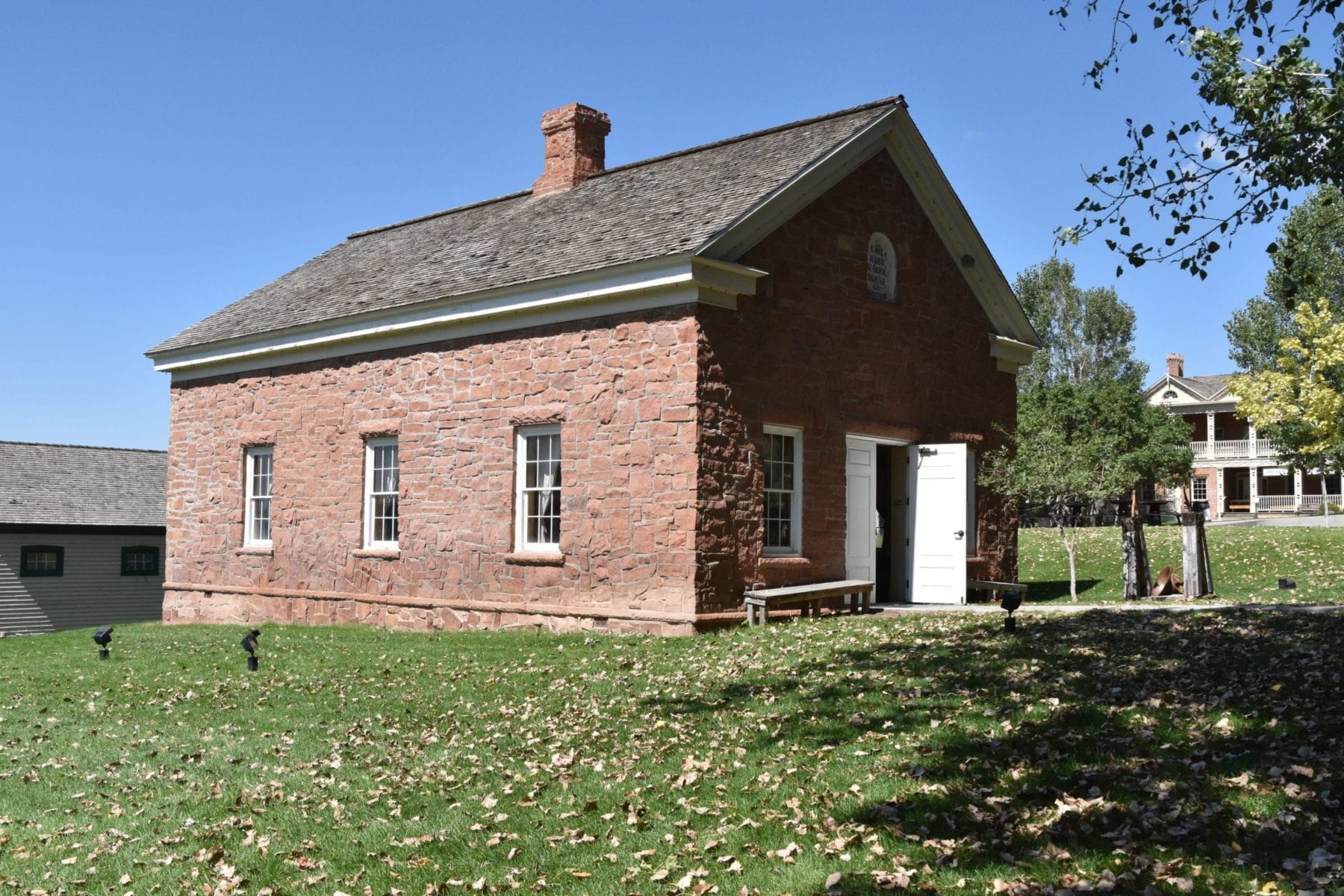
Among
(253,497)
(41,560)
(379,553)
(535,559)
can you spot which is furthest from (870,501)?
(41,560)

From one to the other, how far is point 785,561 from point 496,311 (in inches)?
201

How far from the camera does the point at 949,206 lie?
18156mm

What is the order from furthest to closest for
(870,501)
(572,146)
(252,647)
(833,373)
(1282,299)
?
(1282,299) → (572,146) → (870,501) → (833,373) → (252,647)

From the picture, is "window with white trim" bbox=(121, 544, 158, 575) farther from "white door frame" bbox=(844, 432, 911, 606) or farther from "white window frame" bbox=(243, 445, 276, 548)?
"white door frame" bbox=(844, 432, 911, 606)

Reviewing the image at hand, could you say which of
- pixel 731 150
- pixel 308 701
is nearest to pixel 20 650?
pixel 308 701

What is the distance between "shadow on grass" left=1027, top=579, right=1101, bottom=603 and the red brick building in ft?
2.54

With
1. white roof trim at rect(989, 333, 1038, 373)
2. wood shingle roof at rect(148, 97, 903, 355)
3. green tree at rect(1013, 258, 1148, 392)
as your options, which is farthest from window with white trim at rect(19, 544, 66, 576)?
green tree at rect(1013, 258, 1148, 392)

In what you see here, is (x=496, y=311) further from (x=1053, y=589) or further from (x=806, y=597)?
(x=1053, y=589)

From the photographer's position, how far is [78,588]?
1179 inches

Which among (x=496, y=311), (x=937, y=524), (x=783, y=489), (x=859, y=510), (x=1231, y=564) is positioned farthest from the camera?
(x=1231, y=564)

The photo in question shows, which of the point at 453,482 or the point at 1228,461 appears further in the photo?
the point at 1228,461

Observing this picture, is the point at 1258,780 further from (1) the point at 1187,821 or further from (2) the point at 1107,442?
(2) the point at 1107,442

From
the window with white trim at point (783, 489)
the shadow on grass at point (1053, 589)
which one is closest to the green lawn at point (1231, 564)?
the shadow on grass at point (1053, 589)

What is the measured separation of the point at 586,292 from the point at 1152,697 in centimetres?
868
